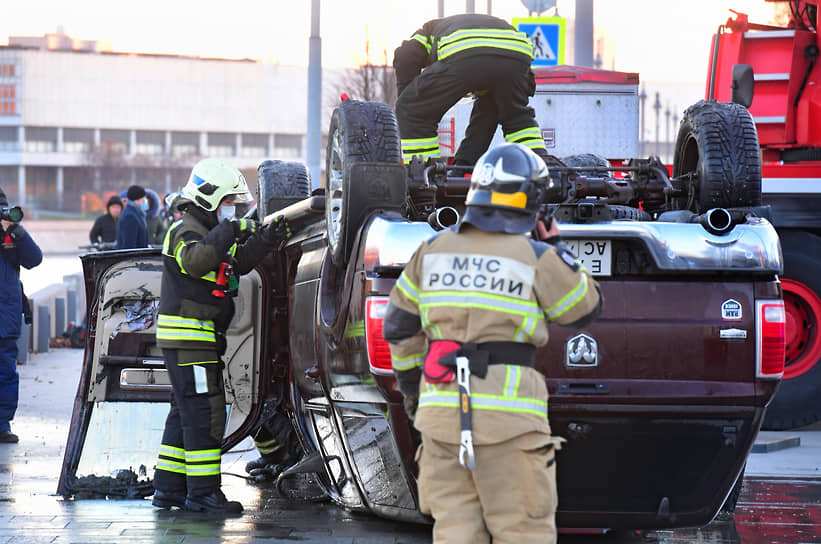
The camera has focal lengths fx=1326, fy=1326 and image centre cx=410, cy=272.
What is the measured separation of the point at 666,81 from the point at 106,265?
105 m

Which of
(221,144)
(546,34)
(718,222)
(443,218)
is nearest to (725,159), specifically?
(718,222)

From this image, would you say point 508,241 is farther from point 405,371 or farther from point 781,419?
point 781,419

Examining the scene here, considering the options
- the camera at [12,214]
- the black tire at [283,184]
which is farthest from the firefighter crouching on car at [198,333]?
the camera at [12,214]

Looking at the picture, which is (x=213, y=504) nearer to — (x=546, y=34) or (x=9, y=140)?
(x=546, y=34)

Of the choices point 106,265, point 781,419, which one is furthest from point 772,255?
point 781,419

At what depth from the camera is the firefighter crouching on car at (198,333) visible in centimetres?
657

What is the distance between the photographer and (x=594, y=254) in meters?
5.12

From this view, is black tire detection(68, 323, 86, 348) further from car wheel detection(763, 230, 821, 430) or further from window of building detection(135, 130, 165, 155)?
window of building detection(135, 130, 165, 155)

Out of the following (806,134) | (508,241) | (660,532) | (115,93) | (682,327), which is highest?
(115,93)

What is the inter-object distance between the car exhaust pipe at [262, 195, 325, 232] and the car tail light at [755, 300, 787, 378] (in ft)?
6.91

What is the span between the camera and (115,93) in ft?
358

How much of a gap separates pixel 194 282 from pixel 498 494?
299cm

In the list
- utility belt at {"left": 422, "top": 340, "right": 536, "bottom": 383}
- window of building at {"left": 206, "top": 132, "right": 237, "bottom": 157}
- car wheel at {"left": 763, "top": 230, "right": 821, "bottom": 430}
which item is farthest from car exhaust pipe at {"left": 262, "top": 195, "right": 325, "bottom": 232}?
window of building at {"left": 206, "top": 132, "right": 237, "bottom": 157}

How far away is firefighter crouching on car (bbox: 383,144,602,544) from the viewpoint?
4059 mm
